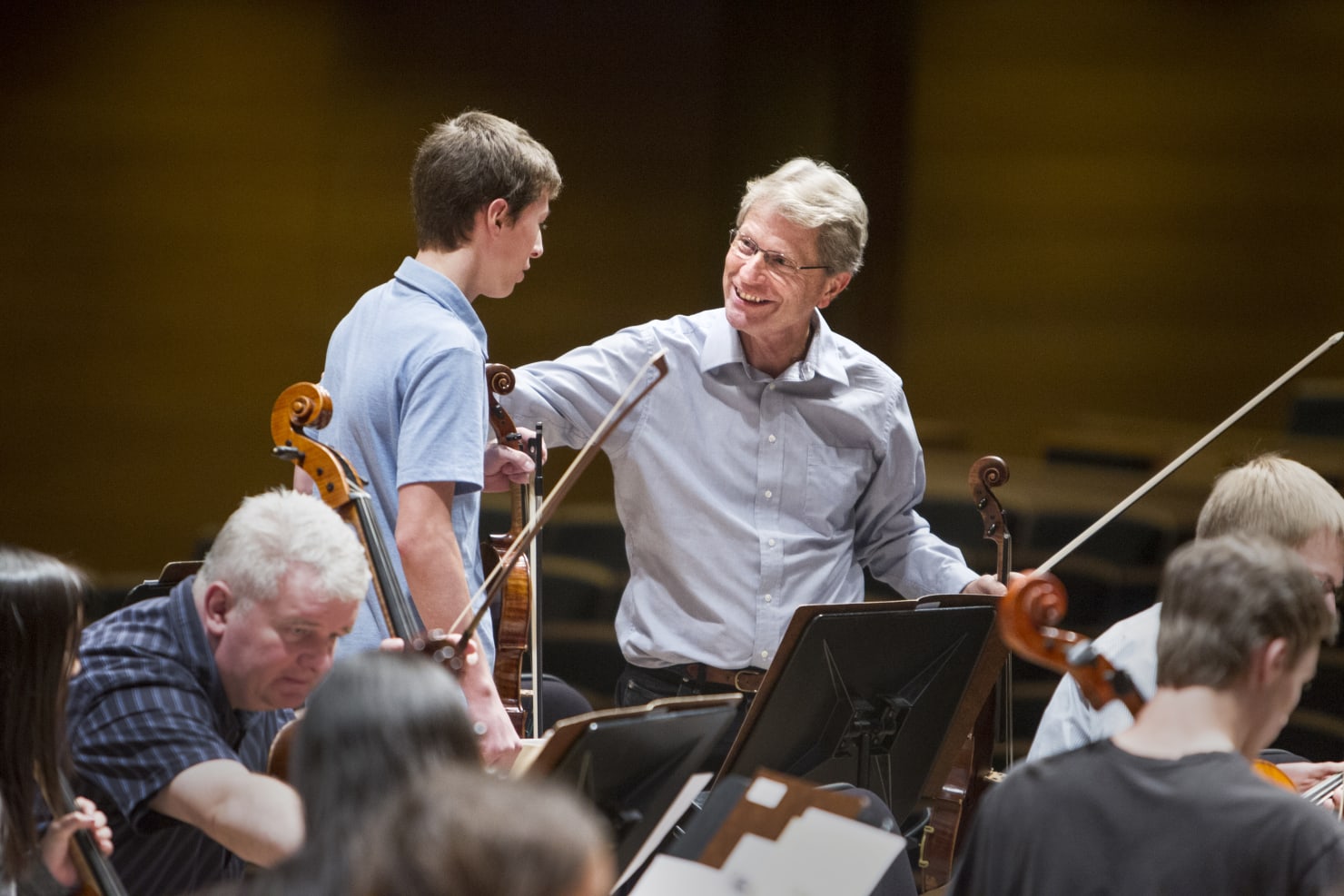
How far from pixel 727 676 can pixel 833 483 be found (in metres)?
0.40

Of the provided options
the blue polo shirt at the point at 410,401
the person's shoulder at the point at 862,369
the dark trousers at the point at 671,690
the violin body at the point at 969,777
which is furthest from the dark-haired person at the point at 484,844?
the person's shoulder at the point at 862,369

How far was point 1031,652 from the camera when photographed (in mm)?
1677

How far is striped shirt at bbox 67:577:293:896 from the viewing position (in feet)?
5.76

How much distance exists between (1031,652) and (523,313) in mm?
2821

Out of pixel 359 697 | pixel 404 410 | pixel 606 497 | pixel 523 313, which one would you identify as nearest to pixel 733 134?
pixel 523 313

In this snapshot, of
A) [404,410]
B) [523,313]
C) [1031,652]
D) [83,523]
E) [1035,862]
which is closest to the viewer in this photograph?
[1035,862]

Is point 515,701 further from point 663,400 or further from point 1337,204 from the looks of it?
point 1337,204

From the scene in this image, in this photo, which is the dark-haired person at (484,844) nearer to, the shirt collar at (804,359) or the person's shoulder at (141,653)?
the person's shoulder at (141,653)

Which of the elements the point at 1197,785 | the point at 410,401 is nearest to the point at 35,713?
the point at 410,401

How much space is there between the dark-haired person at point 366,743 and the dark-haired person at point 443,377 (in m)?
0.80

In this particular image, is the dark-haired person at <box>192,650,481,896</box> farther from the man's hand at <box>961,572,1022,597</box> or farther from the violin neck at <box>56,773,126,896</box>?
the man's hand at <box>961,572,1022,597</box>

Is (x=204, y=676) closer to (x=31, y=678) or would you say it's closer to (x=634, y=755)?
(x=31, y=678)

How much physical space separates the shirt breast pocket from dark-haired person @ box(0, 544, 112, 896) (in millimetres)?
1429

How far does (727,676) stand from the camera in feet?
9.02
